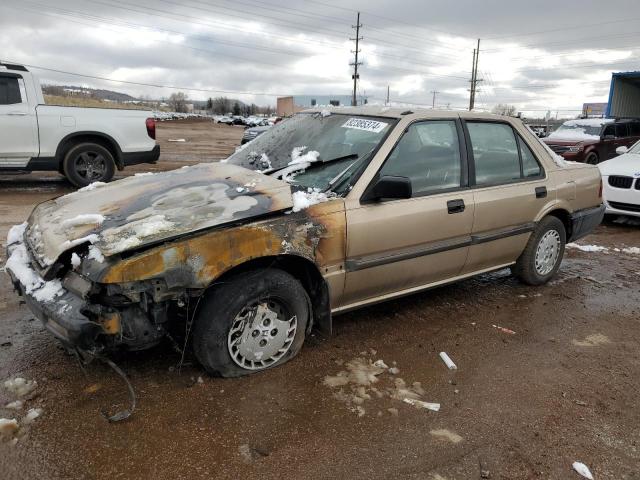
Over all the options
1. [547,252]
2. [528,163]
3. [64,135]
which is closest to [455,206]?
[528,163]

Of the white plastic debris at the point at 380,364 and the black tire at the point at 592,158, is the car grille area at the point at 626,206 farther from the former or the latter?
the black tire at the point at 592,158

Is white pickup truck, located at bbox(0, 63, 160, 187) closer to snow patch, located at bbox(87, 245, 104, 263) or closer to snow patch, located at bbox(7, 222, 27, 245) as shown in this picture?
snow patch, located at bbox(7, 222, 27, 245)

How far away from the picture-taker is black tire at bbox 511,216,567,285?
15.6 feet

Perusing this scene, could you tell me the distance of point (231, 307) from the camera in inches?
115

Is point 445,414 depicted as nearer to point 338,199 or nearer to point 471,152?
point 338,199

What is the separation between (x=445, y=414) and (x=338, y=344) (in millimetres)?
993

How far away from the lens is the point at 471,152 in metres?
4.12

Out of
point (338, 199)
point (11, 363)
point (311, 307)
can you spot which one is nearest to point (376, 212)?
point (338, 199)

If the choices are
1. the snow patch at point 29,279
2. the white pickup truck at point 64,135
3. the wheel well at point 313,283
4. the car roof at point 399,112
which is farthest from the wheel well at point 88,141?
the wheel well at point 313,283

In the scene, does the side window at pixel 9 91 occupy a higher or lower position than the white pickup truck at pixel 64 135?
higher

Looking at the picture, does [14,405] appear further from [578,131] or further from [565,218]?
[578,131]

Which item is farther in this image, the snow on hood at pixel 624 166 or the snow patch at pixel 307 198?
the snow on hood at pixel 624 166

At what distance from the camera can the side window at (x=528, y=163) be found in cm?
459

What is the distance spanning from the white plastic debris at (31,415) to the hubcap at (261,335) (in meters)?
1.05
